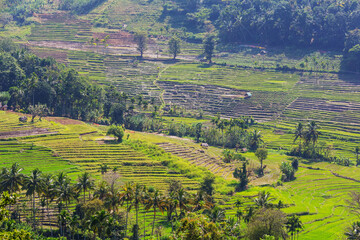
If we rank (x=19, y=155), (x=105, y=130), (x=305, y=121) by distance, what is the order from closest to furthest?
(x=19, y=155) → (x=105, y=130) → (x=305, y=121)

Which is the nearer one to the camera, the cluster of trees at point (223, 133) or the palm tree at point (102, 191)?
the palm tree at point (102, 191)

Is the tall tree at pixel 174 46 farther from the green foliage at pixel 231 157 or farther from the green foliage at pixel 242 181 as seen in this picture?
the green foliage at pixel 242 181

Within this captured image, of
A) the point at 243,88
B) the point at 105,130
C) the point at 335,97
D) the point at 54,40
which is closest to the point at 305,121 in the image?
the point at 335,97

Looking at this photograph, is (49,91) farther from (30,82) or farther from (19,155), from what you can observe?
(19,155)

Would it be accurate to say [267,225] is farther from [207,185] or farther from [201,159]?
[201,159]

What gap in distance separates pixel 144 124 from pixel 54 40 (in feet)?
289

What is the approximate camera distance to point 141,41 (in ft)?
611

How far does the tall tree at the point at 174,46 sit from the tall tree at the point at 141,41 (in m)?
11.3

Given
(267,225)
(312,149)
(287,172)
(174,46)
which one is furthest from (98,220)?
(174,46)

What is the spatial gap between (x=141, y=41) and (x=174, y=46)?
14.8m

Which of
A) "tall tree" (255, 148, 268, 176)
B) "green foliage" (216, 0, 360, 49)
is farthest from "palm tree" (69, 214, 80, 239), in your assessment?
"green foliage" (216, 0, 360, 49)

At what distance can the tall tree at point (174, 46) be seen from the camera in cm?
18488

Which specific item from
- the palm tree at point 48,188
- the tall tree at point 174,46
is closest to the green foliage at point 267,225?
the palm tree at point 48,188

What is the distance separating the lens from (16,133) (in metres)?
101
